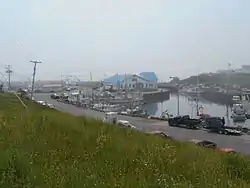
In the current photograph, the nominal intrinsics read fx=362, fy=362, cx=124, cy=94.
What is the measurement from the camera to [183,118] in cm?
2878

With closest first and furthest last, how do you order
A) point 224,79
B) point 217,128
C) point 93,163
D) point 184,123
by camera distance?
point 93,163, point 217,128, point 184,123, point 224,79

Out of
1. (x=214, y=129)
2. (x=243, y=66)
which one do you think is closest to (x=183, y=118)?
(x=214, y=129)

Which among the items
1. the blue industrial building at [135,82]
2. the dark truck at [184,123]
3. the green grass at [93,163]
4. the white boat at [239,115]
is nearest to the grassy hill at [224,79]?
the blue industrial building at [135,82]

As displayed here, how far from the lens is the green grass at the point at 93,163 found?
4145 mm

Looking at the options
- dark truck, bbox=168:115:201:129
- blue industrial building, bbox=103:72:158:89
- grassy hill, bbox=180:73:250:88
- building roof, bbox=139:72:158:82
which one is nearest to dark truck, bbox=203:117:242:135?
dark truck, bbox=168:115:201:129

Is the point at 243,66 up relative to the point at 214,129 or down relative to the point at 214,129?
up

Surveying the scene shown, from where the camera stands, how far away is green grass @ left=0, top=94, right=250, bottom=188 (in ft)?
13.6

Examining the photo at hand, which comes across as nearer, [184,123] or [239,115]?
[184,123]

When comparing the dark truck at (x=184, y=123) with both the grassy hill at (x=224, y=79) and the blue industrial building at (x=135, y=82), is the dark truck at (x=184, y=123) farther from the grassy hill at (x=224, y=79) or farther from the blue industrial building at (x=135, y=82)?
the grassy hill at (x=224, y=79)

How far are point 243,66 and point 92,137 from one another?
149418 millimetres

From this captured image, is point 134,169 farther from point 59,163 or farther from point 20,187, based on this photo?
point 20,187

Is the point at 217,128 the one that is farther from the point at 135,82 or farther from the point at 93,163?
the point at 135,82

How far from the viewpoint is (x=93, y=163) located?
5234 mm

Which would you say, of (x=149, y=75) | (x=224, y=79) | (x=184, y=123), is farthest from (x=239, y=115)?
(x=149, y=75)
